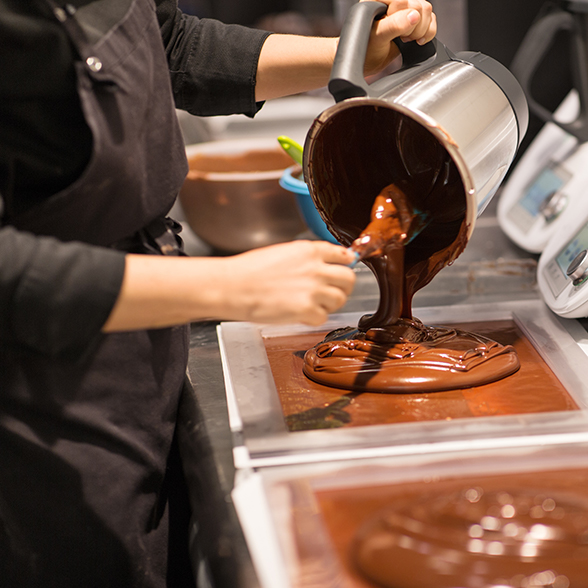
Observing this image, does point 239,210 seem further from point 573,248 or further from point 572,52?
point 572,52

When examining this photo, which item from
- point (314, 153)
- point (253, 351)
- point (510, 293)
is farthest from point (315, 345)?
point (510, 293)

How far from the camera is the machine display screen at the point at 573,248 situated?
1267mm

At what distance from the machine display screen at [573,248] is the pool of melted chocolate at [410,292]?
0.28 m

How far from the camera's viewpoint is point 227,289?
0.73 metres

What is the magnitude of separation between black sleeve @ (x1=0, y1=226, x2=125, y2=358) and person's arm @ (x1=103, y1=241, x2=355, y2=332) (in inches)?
0.7

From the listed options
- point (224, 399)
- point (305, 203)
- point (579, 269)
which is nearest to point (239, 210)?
point (305, 203)

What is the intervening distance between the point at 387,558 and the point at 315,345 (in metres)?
0.55

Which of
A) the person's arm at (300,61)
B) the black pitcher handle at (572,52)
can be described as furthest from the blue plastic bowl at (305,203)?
the black pitcher handle at (572,52)

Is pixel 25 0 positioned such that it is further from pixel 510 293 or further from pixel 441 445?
pixel 510 293

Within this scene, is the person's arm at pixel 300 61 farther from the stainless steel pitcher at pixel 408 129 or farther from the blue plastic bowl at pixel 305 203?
the blue plastic bowl at pixel 305 203

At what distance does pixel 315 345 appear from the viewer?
119cm

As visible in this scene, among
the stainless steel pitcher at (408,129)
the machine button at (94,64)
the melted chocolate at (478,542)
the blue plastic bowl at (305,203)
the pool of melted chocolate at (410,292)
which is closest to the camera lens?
the melted chocolate at (478,542)

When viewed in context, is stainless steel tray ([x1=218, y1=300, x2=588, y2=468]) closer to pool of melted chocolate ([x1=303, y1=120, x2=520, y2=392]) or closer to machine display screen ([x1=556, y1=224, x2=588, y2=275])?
pool of melted chocolate ([x1=303, y1=120, x2=520, y2=392])

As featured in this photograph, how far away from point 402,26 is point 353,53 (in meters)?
0.17
